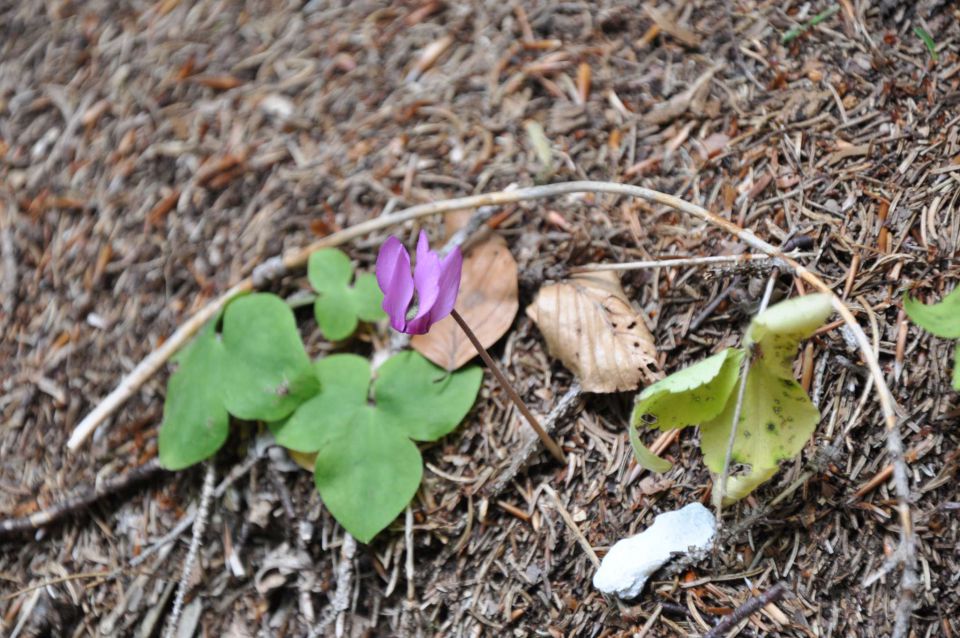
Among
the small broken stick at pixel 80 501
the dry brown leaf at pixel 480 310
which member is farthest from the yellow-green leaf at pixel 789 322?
the small broken stick at pixel 80 501

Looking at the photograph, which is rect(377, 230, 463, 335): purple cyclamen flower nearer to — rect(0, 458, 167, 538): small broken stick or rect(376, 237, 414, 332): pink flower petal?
rect(376, 237, 414, 332): pink flower petal

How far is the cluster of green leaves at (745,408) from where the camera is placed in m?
1.31

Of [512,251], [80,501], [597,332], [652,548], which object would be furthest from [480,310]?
[80,501]

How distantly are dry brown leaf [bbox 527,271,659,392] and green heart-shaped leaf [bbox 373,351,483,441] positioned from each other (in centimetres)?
21

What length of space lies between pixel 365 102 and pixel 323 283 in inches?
28.2

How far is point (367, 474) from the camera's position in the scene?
1690 millimetres

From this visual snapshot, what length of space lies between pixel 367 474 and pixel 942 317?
1.15 meters

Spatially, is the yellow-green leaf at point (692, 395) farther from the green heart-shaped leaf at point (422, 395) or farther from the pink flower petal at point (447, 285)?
the green heart-shaped leaf at point (422, 395)

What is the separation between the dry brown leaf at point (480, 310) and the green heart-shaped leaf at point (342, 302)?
151 millimetres

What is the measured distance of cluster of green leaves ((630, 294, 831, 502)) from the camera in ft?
4.30

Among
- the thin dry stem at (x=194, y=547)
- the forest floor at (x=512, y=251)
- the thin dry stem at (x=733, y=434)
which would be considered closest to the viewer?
the thin dry stem at (x=733, y=434)

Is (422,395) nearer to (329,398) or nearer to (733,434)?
(329,398)

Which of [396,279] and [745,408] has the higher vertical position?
[396,279]

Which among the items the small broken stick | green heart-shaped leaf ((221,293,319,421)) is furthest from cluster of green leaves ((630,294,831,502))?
the small broken stick
